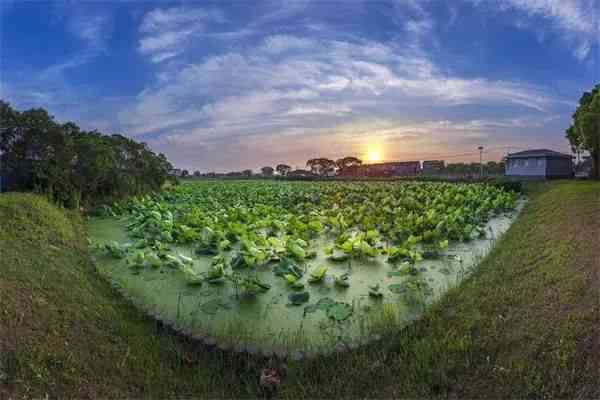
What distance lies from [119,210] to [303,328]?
7.50m

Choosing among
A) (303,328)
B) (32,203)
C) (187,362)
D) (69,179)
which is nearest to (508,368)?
(303,328)

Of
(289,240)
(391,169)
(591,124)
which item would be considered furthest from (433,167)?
(289,240)

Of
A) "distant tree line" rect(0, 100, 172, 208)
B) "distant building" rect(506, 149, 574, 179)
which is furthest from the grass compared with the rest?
"distant building" rect(506, 149, 574, 179)

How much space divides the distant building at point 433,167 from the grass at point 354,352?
99.0 feet

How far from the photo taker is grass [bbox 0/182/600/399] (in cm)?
212

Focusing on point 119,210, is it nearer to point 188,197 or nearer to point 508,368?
point 188,197

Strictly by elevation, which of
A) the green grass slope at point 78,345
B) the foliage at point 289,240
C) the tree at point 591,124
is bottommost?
the green grass slope at point 78,345

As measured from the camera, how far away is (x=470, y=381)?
2113mm

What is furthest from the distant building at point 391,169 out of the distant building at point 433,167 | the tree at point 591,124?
the tree at point 591,124

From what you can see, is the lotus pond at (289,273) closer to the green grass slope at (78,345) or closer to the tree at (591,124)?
the green grass slope at (78,345)

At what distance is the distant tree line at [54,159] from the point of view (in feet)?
22.7

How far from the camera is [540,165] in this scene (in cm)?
2289

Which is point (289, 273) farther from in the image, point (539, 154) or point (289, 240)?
point (539, 154)

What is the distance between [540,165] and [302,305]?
25502 millimetres
